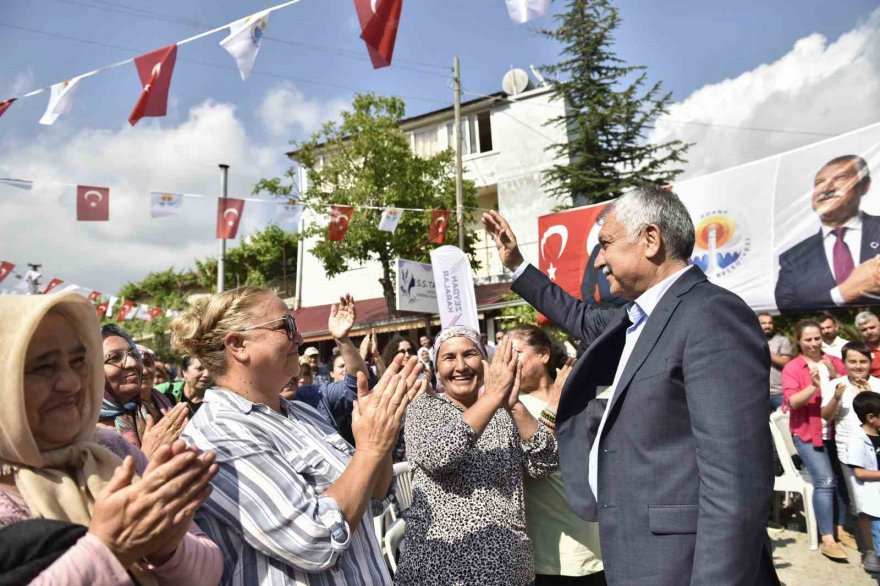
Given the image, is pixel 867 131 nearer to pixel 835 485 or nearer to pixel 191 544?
pixel 835 485

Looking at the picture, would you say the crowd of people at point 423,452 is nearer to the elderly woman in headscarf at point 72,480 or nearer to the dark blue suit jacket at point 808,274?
A: the elderly woman in headscarf at point 72,480

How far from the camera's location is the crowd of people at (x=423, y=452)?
4.12ft

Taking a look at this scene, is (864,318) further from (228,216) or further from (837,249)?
(228,216)

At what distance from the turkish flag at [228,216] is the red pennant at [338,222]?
2.01m

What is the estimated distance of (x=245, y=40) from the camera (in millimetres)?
6637

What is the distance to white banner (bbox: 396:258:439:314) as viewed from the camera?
1012 cm

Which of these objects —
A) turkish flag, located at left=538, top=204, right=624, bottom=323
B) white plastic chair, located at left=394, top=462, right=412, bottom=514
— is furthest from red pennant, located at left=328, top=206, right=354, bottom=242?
white plastic chair, located at left=394, top=462, right=412, bottom=514

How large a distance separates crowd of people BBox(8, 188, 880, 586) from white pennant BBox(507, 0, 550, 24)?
9.94 feet

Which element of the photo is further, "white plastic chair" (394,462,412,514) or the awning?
the awning

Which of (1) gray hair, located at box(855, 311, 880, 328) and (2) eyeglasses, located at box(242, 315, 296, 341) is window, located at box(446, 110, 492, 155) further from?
(2) eyeglasses, located at box(242, 315, 296, 341)

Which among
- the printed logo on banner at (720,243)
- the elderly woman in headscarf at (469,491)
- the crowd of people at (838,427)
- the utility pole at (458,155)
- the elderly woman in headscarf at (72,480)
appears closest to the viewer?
the elderly woman in headscarf at (72,480)

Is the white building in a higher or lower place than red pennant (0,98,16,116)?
higher

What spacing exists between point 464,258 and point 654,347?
188 inches

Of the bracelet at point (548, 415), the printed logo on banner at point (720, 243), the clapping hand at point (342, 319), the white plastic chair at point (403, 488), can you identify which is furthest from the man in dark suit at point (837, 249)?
the clapping hand at point (342, 319)
